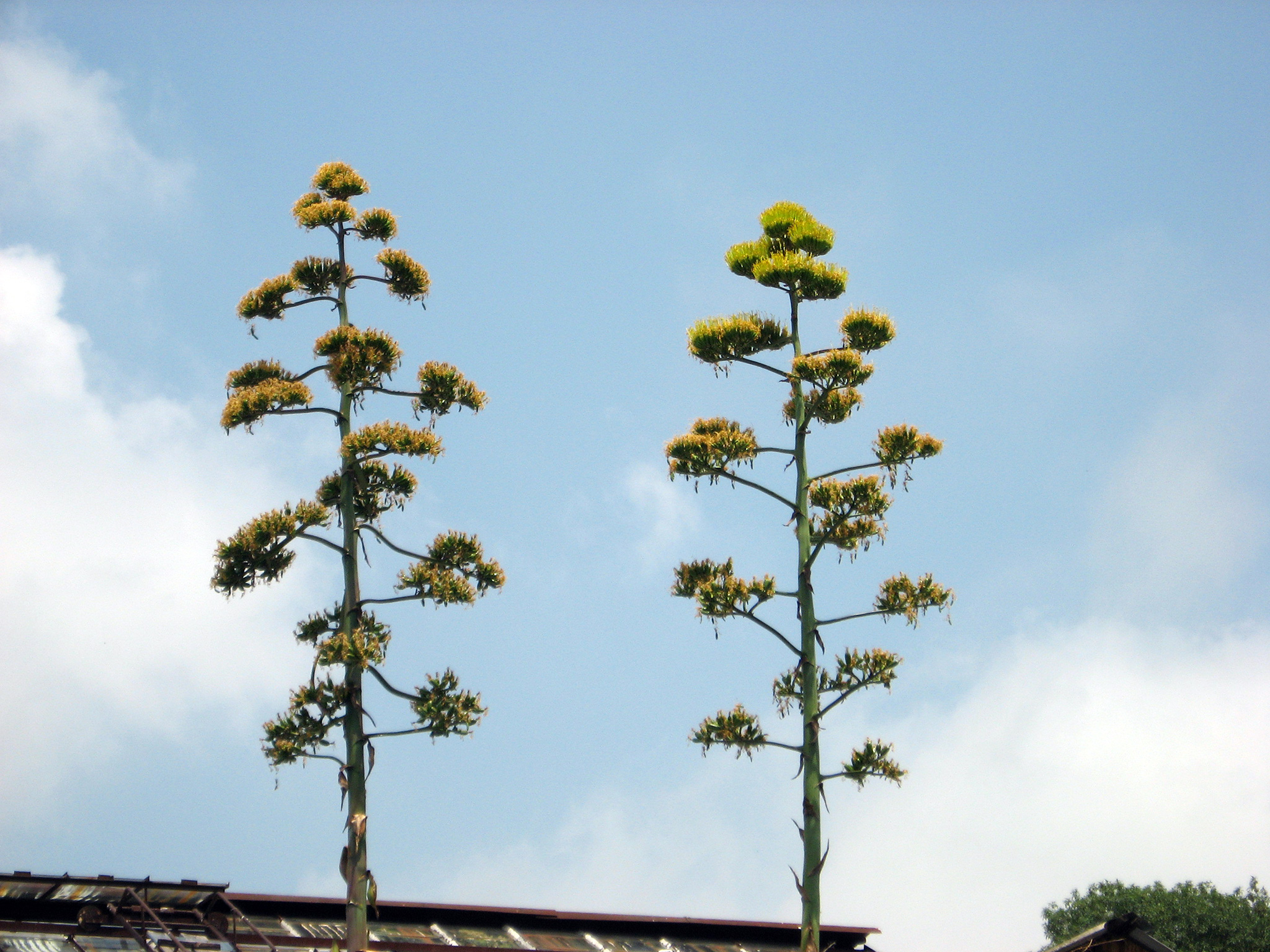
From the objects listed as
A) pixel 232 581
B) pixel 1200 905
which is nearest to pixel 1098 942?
pixel 232 581

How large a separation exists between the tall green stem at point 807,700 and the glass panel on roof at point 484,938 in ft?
21.6

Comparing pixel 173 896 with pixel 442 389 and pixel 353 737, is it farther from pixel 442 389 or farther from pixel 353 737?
pixel 442 389

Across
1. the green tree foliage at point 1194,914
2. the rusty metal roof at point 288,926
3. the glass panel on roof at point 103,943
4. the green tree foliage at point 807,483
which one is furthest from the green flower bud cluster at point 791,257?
the green tree foliage at point 1194,914

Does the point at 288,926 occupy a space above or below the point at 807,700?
below

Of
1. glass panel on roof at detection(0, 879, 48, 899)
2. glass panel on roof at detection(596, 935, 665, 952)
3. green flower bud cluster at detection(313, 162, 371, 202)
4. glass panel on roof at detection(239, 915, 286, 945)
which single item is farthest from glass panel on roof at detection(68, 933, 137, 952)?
green flower bud cluster at detection(313, 162, 371, 202)

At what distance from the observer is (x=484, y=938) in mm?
19891

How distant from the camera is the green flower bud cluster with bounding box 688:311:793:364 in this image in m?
16.9

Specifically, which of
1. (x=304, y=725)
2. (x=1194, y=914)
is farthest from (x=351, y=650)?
(x=1194, y=914)

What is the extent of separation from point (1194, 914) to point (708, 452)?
42.2m

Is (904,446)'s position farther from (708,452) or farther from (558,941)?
(558,941)

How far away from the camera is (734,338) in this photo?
55.4ft

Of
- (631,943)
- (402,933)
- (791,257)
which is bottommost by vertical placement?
(631,943)

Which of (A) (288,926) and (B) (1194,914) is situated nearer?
(A) (288,926)

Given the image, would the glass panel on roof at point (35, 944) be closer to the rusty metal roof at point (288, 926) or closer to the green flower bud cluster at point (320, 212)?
the rusty metal roof at point (288, 926)
